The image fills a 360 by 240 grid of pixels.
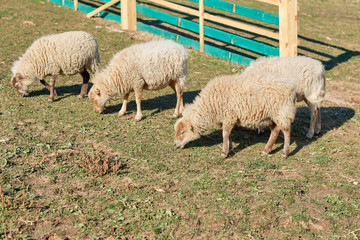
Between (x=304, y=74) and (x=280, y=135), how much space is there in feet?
4.25

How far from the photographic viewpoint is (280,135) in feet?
26.8

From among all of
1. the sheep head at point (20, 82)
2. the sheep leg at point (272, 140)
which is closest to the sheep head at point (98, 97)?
the sheep head at point (20, 82)

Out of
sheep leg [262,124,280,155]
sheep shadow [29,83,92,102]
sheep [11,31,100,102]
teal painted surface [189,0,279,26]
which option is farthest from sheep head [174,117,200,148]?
teal painted surface [189,0,279,26]

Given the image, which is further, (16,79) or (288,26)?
(288,26)

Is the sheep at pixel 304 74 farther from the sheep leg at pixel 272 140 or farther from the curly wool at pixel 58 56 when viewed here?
the curly wool at pixel 58 56

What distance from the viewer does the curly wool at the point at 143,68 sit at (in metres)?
8.24

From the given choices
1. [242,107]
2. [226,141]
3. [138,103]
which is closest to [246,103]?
[242,107]

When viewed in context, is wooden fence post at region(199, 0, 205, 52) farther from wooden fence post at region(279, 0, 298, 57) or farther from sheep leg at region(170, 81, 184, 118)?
sheep leg at region(170, 81, 184, 118)

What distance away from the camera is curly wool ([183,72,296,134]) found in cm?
680

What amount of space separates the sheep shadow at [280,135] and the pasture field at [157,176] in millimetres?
21

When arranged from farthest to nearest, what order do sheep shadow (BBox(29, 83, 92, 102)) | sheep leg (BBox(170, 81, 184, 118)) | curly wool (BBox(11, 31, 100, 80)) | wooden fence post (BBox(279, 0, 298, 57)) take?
wooden fence post (BBox(279, 0, 298, 57))
sheep shadow (BBox(29, 83, 92, 102))
curly wool (BBox(11, 31, 100, 80))
sheep leg (BBox(170, 81, 184, 118))

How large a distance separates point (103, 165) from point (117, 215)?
1157 millimetres

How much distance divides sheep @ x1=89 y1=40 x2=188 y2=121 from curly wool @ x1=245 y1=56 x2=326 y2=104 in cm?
154

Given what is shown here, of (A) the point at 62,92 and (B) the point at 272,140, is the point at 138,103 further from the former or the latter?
(B) the point at 272,140
